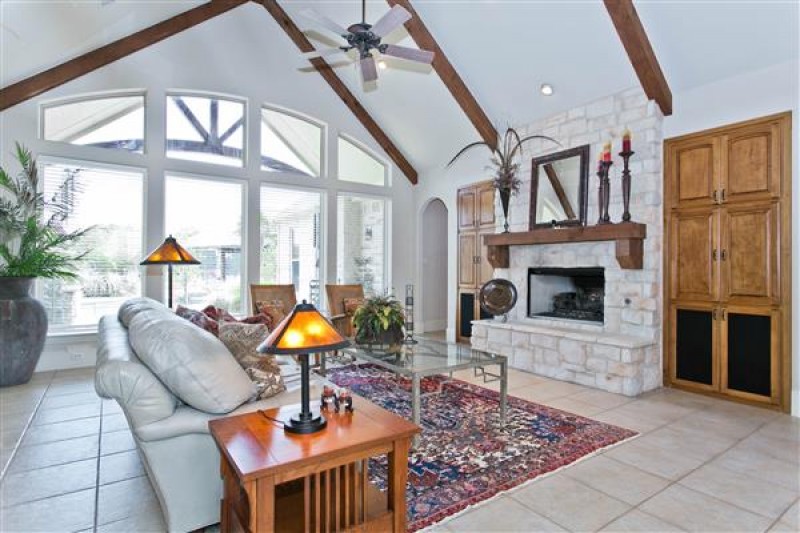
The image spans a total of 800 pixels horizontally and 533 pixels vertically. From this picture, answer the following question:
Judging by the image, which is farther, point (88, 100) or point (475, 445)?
point (88, 100)

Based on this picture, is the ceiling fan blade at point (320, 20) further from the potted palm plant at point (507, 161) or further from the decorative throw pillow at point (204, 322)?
the potted palm plant at point (507, 161)

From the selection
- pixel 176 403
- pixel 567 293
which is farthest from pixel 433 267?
pixel 176 403

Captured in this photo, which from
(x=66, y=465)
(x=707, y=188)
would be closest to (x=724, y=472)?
(x=707, y=188)

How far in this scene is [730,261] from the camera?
13.2ft

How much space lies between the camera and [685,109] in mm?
4375

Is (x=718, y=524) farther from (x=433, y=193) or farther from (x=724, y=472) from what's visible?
(x=433, y=193)

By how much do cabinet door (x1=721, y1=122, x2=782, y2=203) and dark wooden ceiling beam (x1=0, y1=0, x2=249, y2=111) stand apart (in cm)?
585

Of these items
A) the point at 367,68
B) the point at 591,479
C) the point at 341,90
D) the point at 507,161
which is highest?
the point at 341,90

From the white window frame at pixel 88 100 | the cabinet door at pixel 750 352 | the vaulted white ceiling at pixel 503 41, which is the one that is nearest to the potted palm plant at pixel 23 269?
the white window frame at pixel 88 100

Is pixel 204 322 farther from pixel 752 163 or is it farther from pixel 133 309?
pixel 752 163

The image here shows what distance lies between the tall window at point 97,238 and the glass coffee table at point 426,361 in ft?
11.7

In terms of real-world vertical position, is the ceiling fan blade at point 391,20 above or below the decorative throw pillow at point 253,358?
above

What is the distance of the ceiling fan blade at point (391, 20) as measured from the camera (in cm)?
344

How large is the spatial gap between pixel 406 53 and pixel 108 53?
3.69 metres
